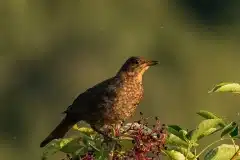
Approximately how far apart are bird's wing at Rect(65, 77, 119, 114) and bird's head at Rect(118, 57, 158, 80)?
0.10 m

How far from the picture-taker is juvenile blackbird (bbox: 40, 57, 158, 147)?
684 centimetres

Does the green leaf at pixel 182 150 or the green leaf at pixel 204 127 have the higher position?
the green leaf at pixel 204 127

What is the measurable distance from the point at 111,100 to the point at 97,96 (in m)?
0.15

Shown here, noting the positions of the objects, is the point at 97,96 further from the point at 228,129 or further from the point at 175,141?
the point at 228,129

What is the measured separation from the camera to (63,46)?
263 ft

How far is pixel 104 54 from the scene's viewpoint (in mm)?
75938

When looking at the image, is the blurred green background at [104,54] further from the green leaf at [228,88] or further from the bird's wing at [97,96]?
the green leaf at [228,88]

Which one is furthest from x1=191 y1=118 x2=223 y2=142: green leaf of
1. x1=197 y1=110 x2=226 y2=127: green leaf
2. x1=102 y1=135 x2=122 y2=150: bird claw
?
x1=102 y1=135 x2=122 y2=150: bird claw

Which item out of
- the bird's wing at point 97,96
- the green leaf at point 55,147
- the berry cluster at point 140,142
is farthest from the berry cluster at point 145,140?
the bird's wing at point 97,96

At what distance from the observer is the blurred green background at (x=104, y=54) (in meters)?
64.7

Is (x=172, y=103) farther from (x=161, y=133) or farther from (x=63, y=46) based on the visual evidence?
(x=161, y=133)

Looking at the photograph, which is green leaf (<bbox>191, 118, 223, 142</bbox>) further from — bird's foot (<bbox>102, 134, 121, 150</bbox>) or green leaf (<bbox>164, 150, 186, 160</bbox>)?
bird's foot (<bbox>102, 134, 121, 150</bbox>)

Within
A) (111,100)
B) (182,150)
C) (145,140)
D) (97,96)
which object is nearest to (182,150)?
(182,150)

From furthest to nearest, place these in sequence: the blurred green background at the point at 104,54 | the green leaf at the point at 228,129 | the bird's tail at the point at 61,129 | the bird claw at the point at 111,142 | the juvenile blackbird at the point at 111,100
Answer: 1. the blurred green background at the point at 104,54
2. the juvenile blackbird at the point at 111,100
3. the bird's tail at the point at 61,129
4. the bird claw at the point at 111,142
5. the green leaf at the point at 228,129
